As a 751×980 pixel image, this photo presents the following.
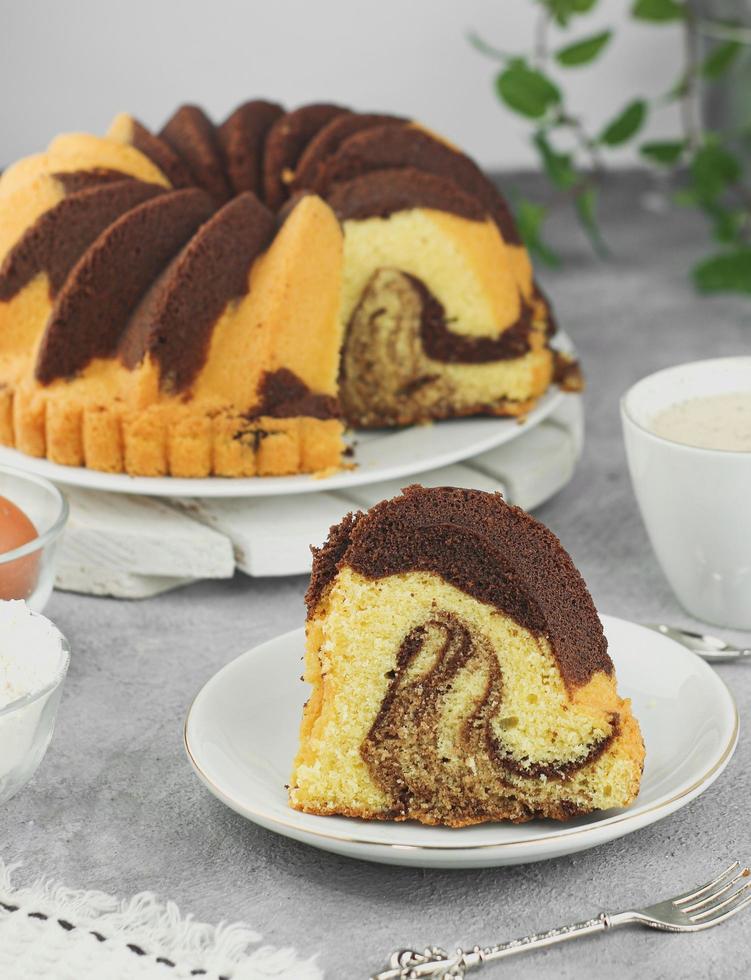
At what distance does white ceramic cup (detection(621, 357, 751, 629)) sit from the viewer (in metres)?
2.26

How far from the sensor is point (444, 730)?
69.2 inches

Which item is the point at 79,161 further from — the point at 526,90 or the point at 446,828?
the point at 446,828

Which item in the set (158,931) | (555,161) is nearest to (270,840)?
(158,931)

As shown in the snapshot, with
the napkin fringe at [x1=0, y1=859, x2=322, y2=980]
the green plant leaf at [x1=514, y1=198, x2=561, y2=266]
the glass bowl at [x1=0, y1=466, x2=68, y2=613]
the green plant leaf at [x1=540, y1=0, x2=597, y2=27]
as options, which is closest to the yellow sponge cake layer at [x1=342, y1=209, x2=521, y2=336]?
the glass bowl at [x1=0, y1=466, x2=68, y2=613]

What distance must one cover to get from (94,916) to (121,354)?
46.5 inches

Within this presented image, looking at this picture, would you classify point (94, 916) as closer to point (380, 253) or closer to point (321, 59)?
point (380, 253)

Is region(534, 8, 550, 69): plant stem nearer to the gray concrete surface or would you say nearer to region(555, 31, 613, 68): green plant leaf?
region(555, 31, 613, 68): green plant leaf

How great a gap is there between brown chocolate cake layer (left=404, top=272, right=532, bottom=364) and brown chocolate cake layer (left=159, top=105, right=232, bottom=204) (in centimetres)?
50

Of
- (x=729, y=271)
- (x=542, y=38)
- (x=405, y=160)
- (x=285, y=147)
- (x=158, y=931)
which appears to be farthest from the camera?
(x=542, y=38)

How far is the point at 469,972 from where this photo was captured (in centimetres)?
158

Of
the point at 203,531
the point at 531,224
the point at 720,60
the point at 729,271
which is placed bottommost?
the point at 729,271

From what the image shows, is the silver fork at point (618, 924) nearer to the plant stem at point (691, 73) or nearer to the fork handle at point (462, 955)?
the fork handle at point (462, 955)

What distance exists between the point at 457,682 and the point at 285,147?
5.38ft

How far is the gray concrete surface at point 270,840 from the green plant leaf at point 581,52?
5.27 feet
